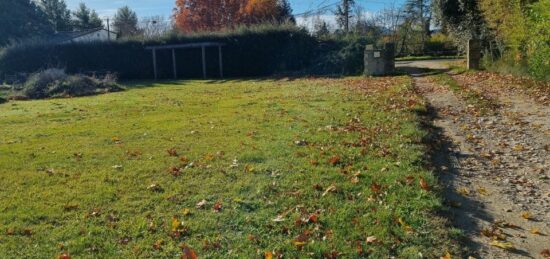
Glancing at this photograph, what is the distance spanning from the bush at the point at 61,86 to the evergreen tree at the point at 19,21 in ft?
83.3

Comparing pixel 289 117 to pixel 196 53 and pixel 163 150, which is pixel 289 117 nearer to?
pixel 163 150

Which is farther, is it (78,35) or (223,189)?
(78,35)

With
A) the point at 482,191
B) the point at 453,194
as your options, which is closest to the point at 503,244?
the point at 453,194

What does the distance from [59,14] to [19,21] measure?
18.6m

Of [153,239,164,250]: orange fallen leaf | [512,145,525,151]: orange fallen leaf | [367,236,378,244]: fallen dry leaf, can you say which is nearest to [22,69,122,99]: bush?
[512,145,525,151]: orange fallen leaf

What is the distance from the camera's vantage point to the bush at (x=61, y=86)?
56.0 ft

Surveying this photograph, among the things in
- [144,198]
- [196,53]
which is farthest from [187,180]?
[196,53]

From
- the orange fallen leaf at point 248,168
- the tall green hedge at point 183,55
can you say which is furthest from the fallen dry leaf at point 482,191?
the tall green hedge at point 183,55

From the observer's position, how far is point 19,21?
141 feet

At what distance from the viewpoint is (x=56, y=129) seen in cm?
852

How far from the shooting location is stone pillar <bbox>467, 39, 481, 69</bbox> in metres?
17.9

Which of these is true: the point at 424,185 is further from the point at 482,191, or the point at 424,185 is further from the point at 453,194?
the point at 482,191

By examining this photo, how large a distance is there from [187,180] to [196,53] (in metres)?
22.5

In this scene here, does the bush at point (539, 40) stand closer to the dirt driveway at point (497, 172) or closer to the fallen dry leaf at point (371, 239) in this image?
the dirt driveway at point (497, 172)
